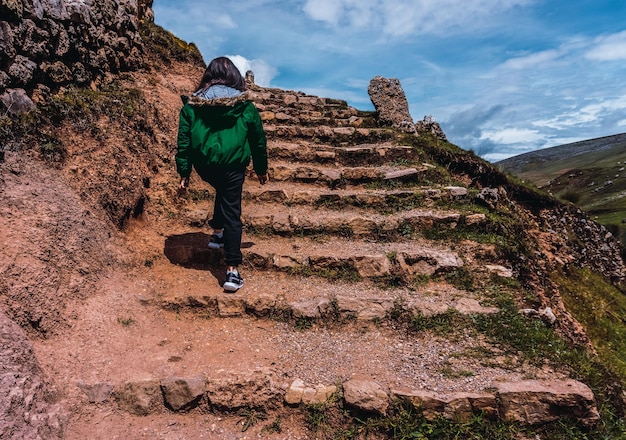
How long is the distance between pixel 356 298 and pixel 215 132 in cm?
297

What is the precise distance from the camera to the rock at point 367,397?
369 centimetres

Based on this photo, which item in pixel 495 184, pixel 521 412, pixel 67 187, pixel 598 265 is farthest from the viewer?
pixel 598 265

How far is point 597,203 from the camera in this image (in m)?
76.9

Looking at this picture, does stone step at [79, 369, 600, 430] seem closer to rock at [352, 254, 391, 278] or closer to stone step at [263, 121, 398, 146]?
rock at [352, 254, 391, 278]

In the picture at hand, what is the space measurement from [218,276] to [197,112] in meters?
2.39

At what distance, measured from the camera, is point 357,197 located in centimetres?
789

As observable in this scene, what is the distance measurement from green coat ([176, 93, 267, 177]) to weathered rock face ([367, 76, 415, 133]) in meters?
7.46

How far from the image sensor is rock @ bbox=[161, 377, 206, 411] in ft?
12.1

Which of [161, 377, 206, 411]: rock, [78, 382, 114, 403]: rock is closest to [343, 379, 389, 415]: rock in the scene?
[161, 377, 206, 411]: rock

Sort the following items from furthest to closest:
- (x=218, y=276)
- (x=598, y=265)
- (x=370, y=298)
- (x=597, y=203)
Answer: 1. (x=597, y=203)
2. (x=598, y=265)
3. (x=218, y=276)
4. (x=370, y=298)

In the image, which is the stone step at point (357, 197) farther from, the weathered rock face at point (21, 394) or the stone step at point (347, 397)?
the weathered rock face at point (21, 394)

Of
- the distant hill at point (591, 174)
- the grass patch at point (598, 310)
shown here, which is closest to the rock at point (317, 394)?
the grass patch at point (598, 310)

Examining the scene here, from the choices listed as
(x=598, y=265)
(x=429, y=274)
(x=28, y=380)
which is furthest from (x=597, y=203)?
(x=28, y=380)

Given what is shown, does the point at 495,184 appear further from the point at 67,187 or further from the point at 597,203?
the point at 597,203
